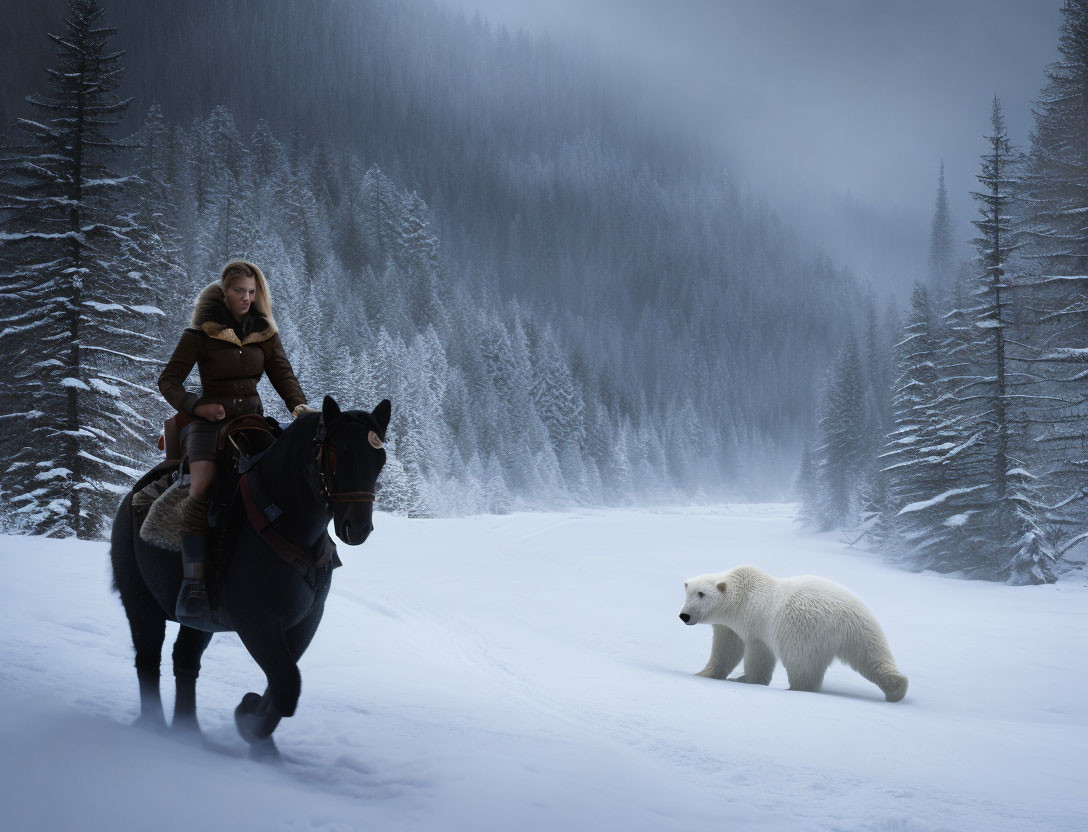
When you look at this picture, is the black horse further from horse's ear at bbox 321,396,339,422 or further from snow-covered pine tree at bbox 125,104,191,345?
snow-covered pine tree at bbox 125,104,191,345

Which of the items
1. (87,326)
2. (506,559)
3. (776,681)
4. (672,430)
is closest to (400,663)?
(776,681)

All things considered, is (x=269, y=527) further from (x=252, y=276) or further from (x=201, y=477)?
(x=252, y=276)

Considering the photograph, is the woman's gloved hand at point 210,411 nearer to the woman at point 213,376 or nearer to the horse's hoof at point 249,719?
the woman at point 213,376

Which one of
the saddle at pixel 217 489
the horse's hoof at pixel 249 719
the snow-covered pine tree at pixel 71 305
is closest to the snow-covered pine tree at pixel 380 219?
the snow-covered pine tree at pixel 71 305

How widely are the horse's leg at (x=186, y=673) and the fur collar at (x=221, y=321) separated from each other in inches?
76.3

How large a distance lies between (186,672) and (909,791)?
463 centimetres

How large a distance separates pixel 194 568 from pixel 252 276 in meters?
2.01

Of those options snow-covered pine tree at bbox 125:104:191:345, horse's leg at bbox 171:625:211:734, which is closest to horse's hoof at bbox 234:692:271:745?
horse's leg at bbox 171:625:211:734

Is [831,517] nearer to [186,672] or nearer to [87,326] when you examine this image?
[87,326]

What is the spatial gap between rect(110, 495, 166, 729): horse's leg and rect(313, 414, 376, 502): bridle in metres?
1.86

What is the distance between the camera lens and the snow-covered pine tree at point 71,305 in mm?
15633

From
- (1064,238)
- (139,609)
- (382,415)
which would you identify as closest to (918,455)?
(1064,238)

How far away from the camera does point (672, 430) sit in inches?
3346

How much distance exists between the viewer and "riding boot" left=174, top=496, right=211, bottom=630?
3.88 meters
